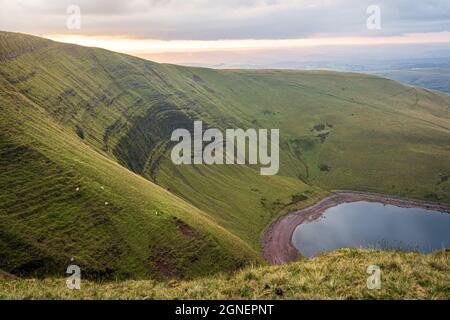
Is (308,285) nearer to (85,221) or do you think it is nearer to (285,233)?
(85,221)

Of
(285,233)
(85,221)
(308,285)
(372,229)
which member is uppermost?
(308,285)

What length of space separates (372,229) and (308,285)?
551 feet

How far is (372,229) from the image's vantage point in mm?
171000

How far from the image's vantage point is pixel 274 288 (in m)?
Answer: 17.8

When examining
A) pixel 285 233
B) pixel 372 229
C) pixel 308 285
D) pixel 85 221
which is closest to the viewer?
pixel 308 285

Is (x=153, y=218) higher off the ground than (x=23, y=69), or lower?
lower

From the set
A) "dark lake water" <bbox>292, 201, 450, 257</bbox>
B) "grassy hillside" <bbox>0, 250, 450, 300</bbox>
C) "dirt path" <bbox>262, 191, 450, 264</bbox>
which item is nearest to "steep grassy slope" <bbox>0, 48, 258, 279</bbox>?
"grassy hillside" <bbox>0, 250, 450, 300</bbox>

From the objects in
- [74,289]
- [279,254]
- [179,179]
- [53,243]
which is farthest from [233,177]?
[74,289]

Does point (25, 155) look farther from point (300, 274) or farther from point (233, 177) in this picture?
point (233, 177)

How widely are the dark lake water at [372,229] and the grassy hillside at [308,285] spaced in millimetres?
125558

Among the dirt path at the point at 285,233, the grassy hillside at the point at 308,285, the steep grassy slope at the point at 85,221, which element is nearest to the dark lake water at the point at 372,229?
the dirt path at the point at 285,233

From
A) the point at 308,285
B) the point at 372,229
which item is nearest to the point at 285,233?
the point at 372,229

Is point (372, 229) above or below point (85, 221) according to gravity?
below
